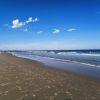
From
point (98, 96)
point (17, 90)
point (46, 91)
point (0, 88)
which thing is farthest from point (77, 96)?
point (0, 88)

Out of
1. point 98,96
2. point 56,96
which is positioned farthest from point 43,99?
point 98,96

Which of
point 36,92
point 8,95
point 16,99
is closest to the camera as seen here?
point 16,99

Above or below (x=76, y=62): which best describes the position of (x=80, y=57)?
above

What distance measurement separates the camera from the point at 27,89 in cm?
790

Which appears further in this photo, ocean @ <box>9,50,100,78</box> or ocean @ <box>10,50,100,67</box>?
ocean @ <box>10,50,100,67</box>

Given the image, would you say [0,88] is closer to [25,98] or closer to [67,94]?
[25,98]

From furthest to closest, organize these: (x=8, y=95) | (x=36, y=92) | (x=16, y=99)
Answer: (x=36, y=92)
(x=8, y=95)
(x=16, y=99)

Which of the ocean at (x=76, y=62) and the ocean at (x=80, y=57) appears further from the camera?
the ocean at (x=80, y=57)

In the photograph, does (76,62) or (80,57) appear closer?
(76,62)

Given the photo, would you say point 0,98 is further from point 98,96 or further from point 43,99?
point 98,96

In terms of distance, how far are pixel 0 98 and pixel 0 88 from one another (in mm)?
1468

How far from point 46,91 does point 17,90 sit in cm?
133

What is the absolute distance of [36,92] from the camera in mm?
7453

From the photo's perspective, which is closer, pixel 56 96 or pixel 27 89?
pixel 56 96
